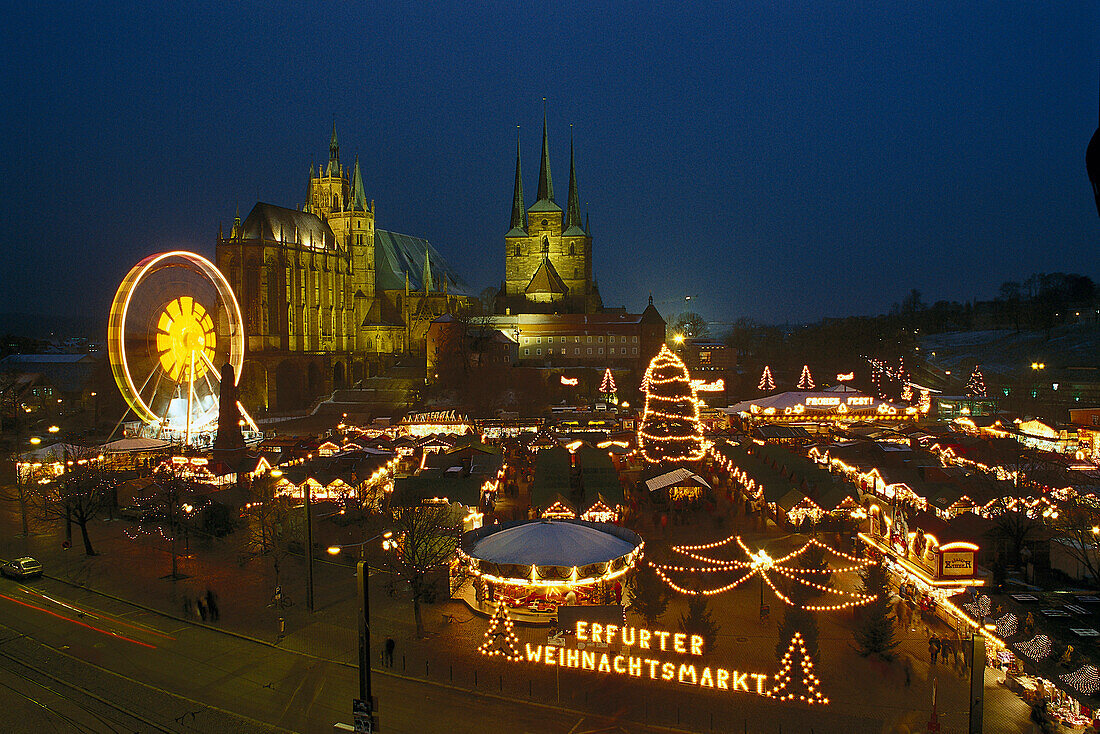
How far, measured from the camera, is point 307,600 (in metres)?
16.7

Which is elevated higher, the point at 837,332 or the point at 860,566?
the point at 837,332

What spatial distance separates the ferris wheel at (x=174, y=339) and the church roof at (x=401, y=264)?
42.4 m

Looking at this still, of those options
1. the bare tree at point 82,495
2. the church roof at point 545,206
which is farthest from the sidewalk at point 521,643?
the church roof at point 545,206

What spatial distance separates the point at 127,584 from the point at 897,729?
57.5 feet

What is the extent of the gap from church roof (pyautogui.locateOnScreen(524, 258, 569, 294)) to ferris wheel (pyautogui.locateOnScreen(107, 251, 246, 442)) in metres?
43.7

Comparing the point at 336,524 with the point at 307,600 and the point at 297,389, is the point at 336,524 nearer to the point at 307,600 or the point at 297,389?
the point at 307,600

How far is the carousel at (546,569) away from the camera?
15.1 metres

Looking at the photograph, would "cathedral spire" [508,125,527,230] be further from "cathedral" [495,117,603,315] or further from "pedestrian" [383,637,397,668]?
"pedestrian" [383,637,397,668]

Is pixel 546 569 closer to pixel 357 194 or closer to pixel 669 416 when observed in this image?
pixel 669 416

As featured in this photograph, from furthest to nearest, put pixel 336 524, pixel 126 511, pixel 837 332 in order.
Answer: pixel 837 332, pixel 126 511, pixel 336 524

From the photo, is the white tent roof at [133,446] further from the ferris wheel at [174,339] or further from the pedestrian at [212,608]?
the pedestrian at [212,608]

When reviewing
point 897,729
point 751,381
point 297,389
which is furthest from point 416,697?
point 751,381

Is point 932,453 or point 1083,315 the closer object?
point 932,453

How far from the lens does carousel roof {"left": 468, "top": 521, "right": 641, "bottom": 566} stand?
15.3 meters
